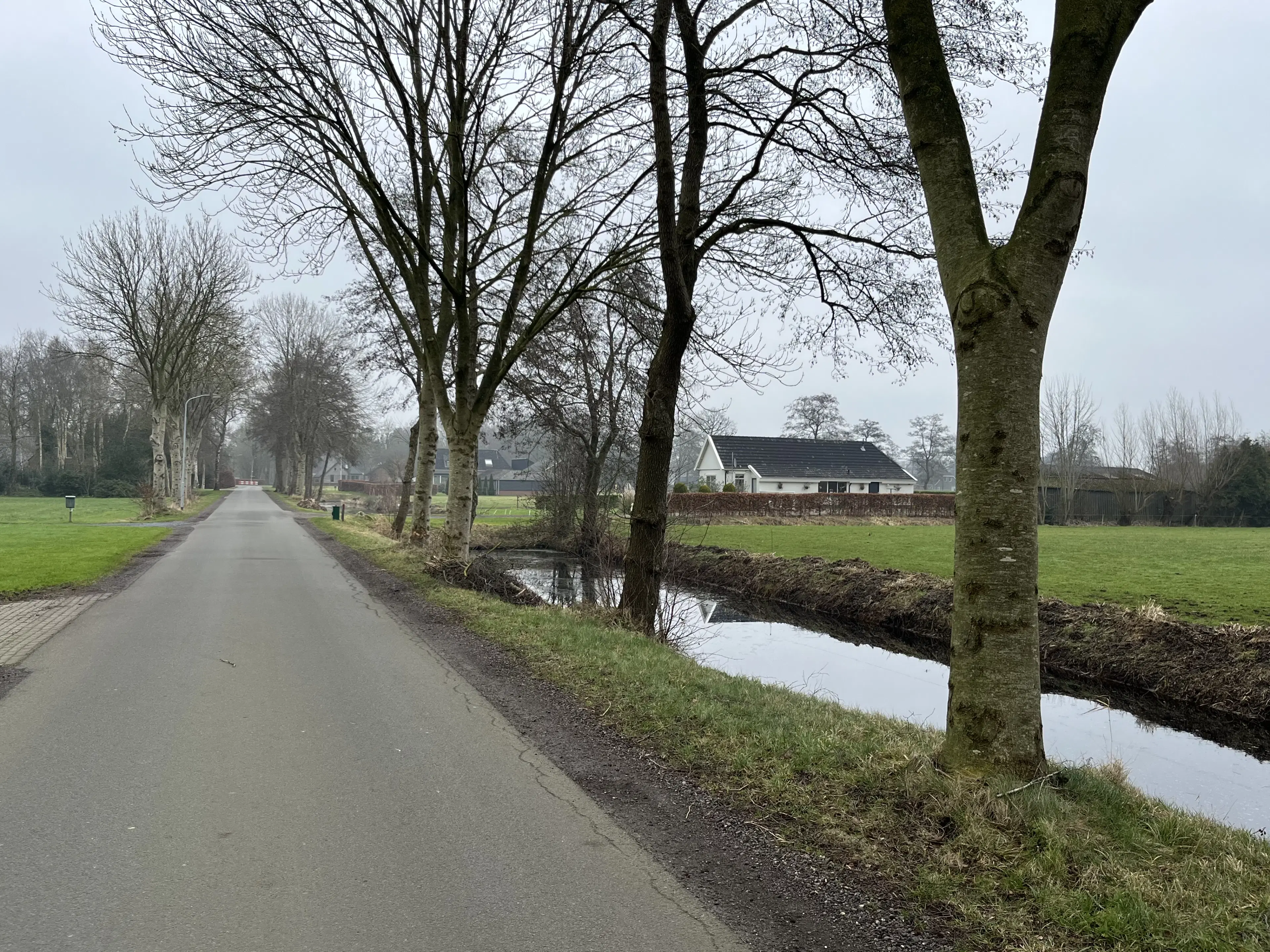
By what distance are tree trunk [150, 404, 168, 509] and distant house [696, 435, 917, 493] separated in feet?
122

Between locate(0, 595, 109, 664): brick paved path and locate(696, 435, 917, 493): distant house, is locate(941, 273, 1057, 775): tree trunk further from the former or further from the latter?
locate(696, 435, 917, 493): distant house

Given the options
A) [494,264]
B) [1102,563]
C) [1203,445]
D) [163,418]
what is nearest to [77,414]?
[163,418]

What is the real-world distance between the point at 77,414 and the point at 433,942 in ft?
261

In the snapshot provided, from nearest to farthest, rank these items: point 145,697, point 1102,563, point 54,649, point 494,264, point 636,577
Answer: point 145,697 < point 54,649 < point 636,577 < point 494,264 < point 1102,563

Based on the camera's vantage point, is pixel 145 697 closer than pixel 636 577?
Yes

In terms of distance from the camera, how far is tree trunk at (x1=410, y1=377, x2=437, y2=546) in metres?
20.8

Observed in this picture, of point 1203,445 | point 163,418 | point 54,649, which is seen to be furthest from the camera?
point 1203,445

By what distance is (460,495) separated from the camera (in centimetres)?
1622

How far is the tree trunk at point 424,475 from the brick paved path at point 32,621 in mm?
8509

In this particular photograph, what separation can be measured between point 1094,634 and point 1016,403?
10408mm

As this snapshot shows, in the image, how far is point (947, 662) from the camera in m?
13.2

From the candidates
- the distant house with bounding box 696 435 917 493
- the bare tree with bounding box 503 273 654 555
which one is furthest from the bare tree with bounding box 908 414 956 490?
the bare tree with bounding box 503 273 654 555

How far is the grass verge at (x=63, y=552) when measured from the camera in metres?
14.6

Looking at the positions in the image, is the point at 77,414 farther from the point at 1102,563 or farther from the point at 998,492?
the point at 998,492
